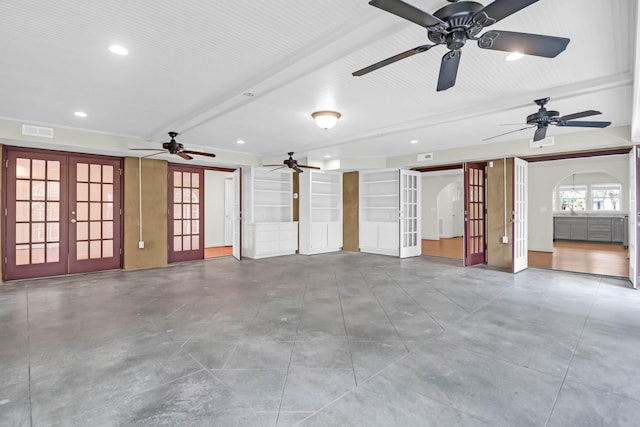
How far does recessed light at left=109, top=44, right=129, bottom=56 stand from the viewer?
264 centimetres

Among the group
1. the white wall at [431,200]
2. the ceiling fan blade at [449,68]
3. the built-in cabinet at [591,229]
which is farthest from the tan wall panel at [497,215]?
the built-in cabinet at [591,229]

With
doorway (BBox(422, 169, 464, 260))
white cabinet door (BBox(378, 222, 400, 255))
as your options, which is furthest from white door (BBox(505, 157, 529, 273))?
white cabinet door (BBox(378, 222, 400, 255))

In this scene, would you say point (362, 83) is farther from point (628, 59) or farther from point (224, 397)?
point (224, 397)

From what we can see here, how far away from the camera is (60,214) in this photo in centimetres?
571

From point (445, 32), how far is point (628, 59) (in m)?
2.23

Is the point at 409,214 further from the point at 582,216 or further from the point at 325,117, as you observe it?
the point at 582,216

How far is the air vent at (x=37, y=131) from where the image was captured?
484 centimetres

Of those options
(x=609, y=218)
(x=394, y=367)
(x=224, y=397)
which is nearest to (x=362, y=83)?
(x=394, y=367)

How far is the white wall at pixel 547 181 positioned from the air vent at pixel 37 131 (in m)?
11.0

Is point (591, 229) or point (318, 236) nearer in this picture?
point (318, 236)

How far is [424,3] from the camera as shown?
2.11 metres

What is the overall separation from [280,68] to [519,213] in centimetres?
563

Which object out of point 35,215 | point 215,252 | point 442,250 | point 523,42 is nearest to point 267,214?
point 215,252

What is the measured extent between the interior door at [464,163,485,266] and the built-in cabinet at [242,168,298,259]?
419 cm
